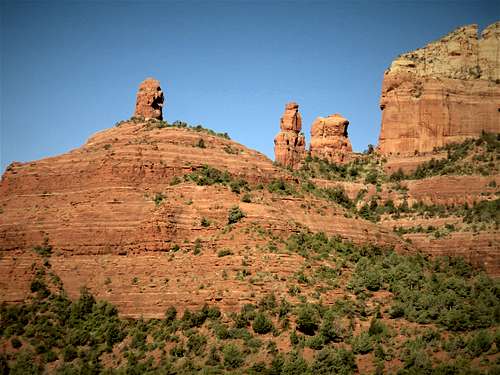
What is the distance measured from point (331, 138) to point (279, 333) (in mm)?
61647

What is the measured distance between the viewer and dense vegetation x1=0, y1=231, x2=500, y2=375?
63.6 m

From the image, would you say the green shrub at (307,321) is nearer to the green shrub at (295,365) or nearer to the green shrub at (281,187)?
the green shrub at (295,365)

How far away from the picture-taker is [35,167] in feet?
276

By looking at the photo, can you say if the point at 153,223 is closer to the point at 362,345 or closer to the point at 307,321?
the point at 307,321

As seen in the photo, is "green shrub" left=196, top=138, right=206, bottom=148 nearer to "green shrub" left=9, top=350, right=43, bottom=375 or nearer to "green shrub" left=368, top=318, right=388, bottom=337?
"green shrub" left=368, top=318, right=388, bottom=337

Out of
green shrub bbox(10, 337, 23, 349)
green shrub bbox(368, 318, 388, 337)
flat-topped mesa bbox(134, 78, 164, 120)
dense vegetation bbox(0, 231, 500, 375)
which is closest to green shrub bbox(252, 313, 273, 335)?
dense vegetation bbox(0, 231, 500, 375)

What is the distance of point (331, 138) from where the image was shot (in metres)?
125

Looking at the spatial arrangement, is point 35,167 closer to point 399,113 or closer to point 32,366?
point 32,366

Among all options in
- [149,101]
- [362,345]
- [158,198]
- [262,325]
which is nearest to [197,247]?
[158,198]

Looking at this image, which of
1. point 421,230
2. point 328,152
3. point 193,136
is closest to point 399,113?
point 328,152

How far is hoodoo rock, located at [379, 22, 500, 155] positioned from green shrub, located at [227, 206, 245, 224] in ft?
155

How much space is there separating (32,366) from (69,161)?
23.0 metres

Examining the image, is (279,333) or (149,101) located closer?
(279,333)

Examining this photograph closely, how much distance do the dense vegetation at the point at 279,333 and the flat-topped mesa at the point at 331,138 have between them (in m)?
48.7
